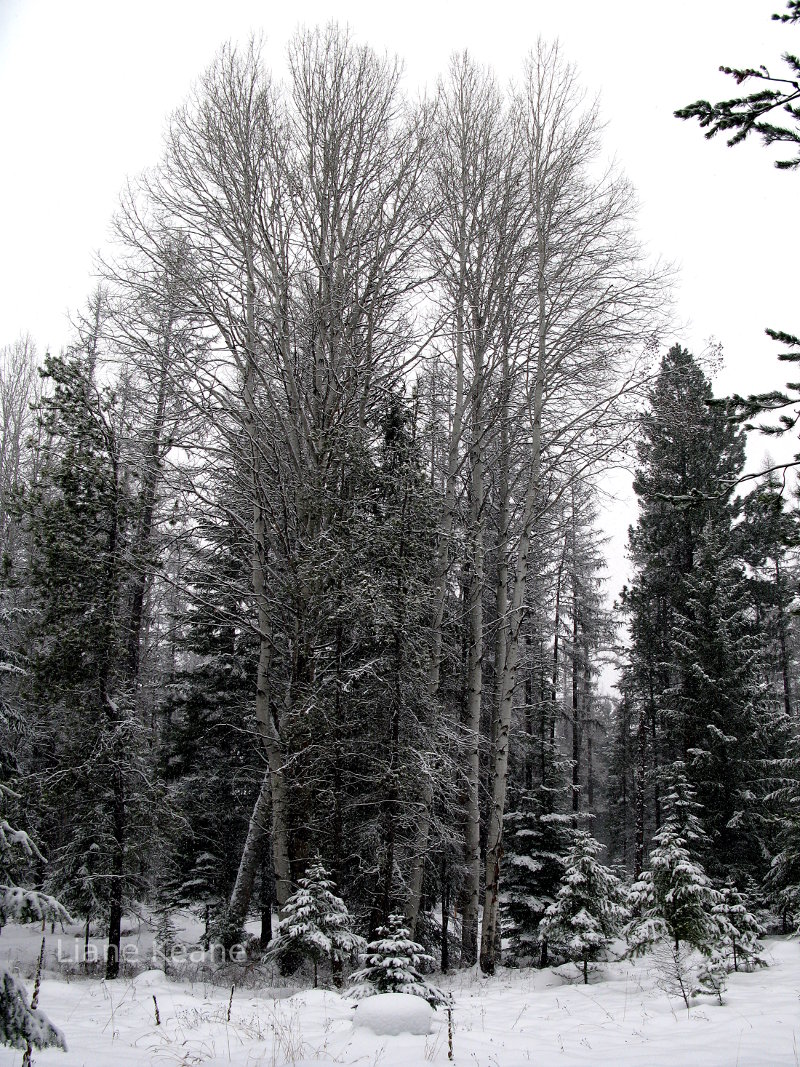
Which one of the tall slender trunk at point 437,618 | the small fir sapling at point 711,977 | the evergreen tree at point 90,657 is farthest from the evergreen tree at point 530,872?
the evergreen tree at point 90,657

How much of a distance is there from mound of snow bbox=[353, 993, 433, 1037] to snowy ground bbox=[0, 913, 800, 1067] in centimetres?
10

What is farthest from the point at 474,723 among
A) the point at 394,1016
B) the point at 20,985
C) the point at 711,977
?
the point at 20,985

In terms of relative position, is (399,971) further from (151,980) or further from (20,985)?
(151,980)

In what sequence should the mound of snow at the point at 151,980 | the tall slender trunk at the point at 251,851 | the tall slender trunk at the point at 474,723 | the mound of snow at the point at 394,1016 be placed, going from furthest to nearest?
the tall slender trunk at the point at 251,851
the tall slender trunk at the point at 474,723
the mound of snow at the point at 151,980
the mound of snow at the point at 394,1016

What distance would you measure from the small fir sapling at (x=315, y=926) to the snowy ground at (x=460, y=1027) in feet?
1.90

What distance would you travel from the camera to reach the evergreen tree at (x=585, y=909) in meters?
10.6

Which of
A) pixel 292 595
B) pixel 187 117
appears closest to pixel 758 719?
pixel 292 595

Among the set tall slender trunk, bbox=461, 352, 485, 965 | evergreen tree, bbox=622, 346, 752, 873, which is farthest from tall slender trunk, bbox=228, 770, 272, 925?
evergreen tree, bbox=622, 346, 752, 873

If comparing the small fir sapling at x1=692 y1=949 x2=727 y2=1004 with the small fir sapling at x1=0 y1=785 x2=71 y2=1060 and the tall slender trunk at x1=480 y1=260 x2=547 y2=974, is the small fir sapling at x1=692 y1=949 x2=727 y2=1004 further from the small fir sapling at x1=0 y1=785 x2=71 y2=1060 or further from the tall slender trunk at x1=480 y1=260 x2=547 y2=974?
the small fir sapling at x1=0 y1=785 x2=71 y2=1060

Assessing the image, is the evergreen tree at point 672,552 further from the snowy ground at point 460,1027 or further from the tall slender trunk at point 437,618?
the snowy ground at point 460,1027

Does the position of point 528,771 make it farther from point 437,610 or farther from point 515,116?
point 515,116

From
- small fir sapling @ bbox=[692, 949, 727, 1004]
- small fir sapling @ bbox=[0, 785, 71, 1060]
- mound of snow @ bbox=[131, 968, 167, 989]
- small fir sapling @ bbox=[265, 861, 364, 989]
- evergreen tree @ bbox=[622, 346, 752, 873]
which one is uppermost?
evergreen tree @ bbox=[622, 346, 752, 873]

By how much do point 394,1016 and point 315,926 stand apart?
9.23 ft

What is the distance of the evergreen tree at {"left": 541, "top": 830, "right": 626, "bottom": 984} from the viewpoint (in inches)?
416
